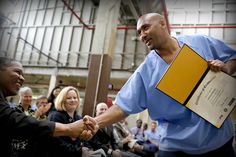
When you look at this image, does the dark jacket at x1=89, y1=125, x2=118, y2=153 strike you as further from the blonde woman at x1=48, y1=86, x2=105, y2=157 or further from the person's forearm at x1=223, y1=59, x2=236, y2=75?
the person's forearm at x1=223, y1=59, x2=236, y2=75

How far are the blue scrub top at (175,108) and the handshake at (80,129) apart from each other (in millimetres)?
212

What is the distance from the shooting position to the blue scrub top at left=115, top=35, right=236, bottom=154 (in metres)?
1.16

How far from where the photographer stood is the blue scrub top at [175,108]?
1163 millimetres

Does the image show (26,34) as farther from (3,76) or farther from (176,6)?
(3,76)

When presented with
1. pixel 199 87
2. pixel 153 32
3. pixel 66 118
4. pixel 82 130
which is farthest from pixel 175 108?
pixel 66 118

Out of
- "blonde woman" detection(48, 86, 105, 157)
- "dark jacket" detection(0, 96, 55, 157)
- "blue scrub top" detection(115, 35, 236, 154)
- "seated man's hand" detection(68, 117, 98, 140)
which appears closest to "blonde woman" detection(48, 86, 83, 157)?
"blonde woman" detection(48, 86, 105, 157)

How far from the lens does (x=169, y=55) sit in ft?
4.51

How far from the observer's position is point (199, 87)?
119 cm

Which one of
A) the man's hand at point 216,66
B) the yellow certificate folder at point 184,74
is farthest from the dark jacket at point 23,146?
the man's hand at point 216,66

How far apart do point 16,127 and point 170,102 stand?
804mm

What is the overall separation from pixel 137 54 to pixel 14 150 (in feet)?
23.9

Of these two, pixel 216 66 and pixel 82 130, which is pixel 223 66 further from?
pixel 82 130

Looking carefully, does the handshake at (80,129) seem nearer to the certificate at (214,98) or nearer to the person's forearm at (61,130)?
the person's forearm at (61,130)

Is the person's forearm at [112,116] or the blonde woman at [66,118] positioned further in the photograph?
the blonde woman at [66,118]
